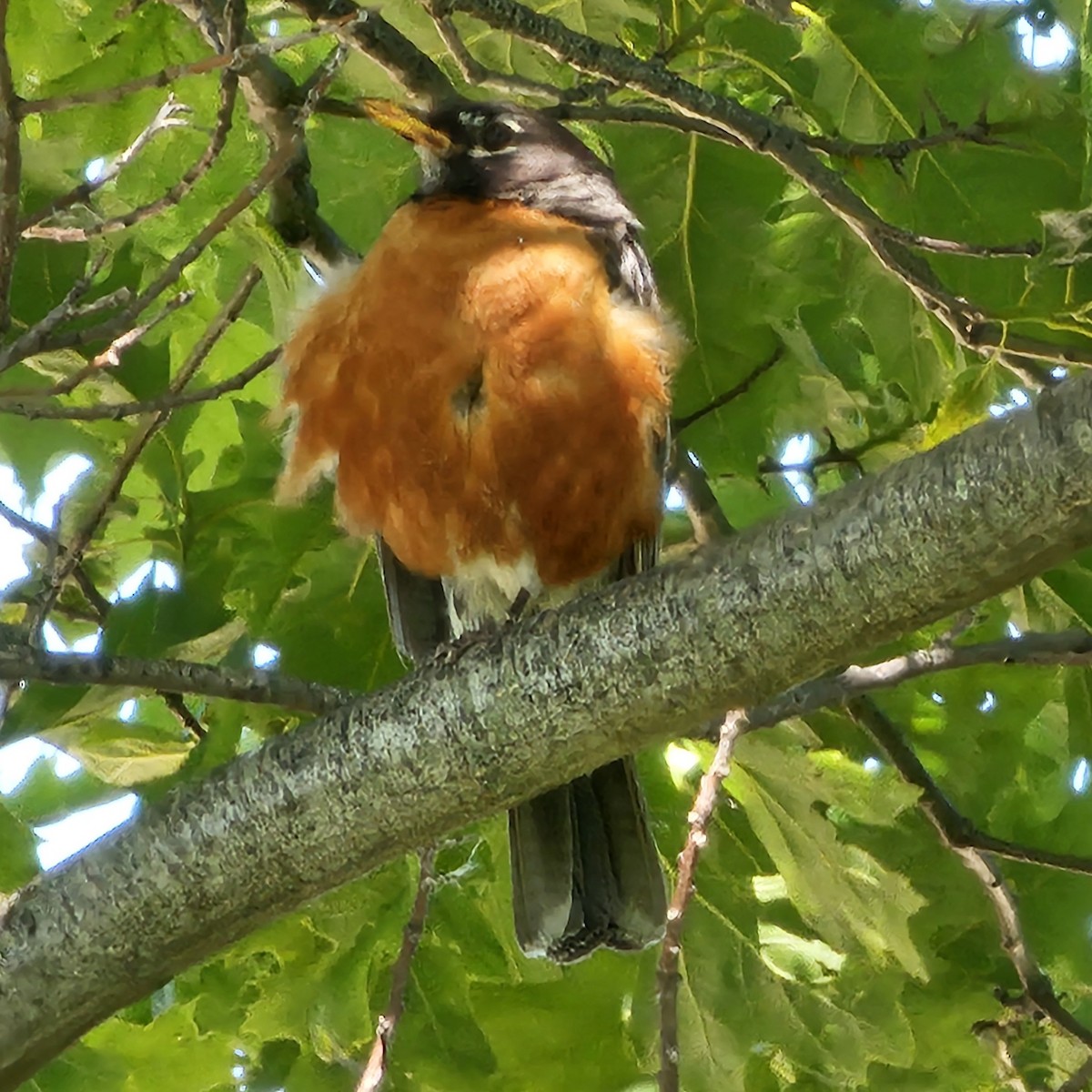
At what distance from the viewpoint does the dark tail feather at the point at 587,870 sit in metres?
2.56

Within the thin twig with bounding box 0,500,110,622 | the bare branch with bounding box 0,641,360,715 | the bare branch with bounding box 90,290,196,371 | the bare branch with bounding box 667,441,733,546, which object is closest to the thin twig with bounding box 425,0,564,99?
the bare branch with bounding box 90,290,196,371

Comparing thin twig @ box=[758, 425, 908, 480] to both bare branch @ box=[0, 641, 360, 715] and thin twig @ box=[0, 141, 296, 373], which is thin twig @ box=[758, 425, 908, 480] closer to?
thin twig @ box=[0, 141, 296, 373]

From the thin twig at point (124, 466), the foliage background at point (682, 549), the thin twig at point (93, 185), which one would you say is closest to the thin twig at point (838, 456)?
the foliage background at point (682, 549)

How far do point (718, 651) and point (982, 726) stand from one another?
161cm

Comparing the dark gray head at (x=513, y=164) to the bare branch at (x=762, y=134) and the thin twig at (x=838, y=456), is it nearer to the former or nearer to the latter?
the bare branch at (x=762, y=134)

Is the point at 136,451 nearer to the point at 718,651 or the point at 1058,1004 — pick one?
the point at 718,651

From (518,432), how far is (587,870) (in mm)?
755

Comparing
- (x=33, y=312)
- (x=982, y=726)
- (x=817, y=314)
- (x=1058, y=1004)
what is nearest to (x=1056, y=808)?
(x=982, y=726)

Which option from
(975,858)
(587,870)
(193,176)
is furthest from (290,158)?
(975,858)

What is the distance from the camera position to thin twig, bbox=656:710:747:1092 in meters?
1.94

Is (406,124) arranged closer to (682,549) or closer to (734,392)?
(734,392)

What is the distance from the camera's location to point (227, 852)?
1.70m

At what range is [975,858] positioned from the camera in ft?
8.89

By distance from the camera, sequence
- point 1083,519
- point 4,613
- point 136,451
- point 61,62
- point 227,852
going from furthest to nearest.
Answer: point 4,613
point 61,62
point 136,451
point 227,852
point 1083,519
